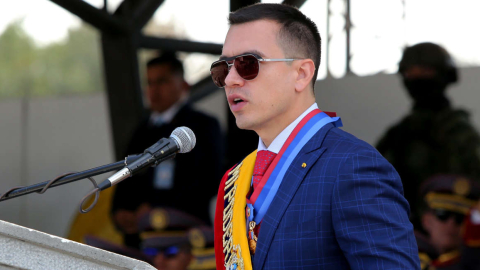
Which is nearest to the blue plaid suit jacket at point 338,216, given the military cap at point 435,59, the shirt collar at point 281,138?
the shirt collar at point 281,138

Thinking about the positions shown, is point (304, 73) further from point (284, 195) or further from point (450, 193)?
point (450, 193)

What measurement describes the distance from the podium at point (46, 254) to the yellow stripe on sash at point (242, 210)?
377mm

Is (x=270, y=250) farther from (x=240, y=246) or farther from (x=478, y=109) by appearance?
(x=478, y=109)

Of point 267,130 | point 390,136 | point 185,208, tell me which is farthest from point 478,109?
point 267,130

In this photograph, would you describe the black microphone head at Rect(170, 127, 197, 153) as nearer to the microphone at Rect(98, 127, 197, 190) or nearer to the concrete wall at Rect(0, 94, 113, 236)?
the microphone at Rect(98, 127, 197, 190)

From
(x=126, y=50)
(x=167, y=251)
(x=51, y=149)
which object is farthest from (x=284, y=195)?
(x=51, y=149)

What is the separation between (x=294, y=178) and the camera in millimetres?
1441

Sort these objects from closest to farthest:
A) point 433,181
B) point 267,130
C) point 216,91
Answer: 1. point 267,130
2. point 433,181
3. point 216,91

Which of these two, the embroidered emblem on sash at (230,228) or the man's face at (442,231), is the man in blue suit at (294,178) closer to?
the embroidered emblem on sash at (230,228)

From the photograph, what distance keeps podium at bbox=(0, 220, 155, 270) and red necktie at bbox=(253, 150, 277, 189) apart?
48 cm

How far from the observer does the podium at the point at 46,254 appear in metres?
1.12

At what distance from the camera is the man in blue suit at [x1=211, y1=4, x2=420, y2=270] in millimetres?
1296

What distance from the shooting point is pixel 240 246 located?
58.6 inches

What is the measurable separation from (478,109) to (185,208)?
6.29 feet
